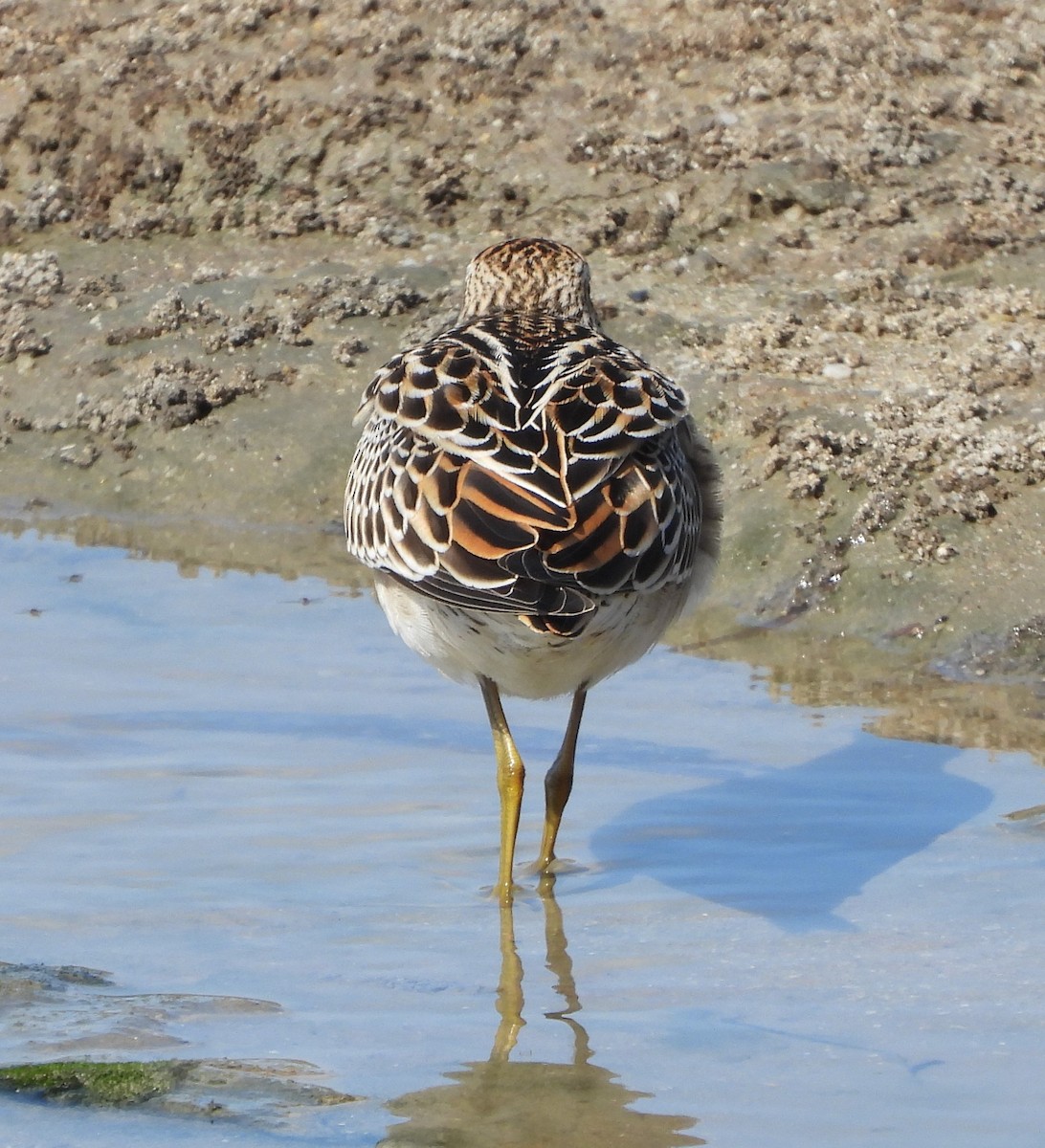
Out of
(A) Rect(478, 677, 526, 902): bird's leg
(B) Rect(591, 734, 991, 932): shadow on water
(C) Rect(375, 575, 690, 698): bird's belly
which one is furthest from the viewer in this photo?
(A) Rect(478, 677, 526, 902): bird's leg

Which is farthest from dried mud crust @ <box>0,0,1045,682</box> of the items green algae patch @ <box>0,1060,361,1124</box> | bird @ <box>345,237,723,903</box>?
green algae patch @ <box>0,1060,361,1124</box>

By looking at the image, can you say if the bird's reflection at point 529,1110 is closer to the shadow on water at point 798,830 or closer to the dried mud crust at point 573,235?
the shadow on water at point 798,830

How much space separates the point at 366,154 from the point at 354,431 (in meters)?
2.76

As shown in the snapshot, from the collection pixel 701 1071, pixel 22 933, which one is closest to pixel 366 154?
pixel 22 933

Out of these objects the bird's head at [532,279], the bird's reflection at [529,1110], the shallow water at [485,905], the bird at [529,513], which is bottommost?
the bird's reflection at [529,1110]

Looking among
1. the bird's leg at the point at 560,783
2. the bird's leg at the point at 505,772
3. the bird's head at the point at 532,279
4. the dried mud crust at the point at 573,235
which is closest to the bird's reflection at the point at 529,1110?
the bird's leg at the point at 505,772

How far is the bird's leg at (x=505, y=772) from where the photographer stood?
5863 mm

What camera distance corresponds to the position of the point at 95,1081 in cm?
410

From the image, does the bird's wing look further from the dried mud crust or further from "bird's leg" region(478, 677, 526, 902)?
the dried mud crust

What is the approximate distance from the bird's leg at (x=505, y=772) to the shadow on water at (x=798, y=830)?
298 millimetres

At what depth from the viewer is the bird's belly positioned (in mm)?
5324

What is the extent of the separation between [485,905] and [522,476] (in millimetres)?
1283

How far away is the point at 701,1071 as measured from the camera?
426cm

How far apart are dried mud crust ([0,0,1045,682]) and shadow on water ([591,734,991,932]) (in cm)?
170
